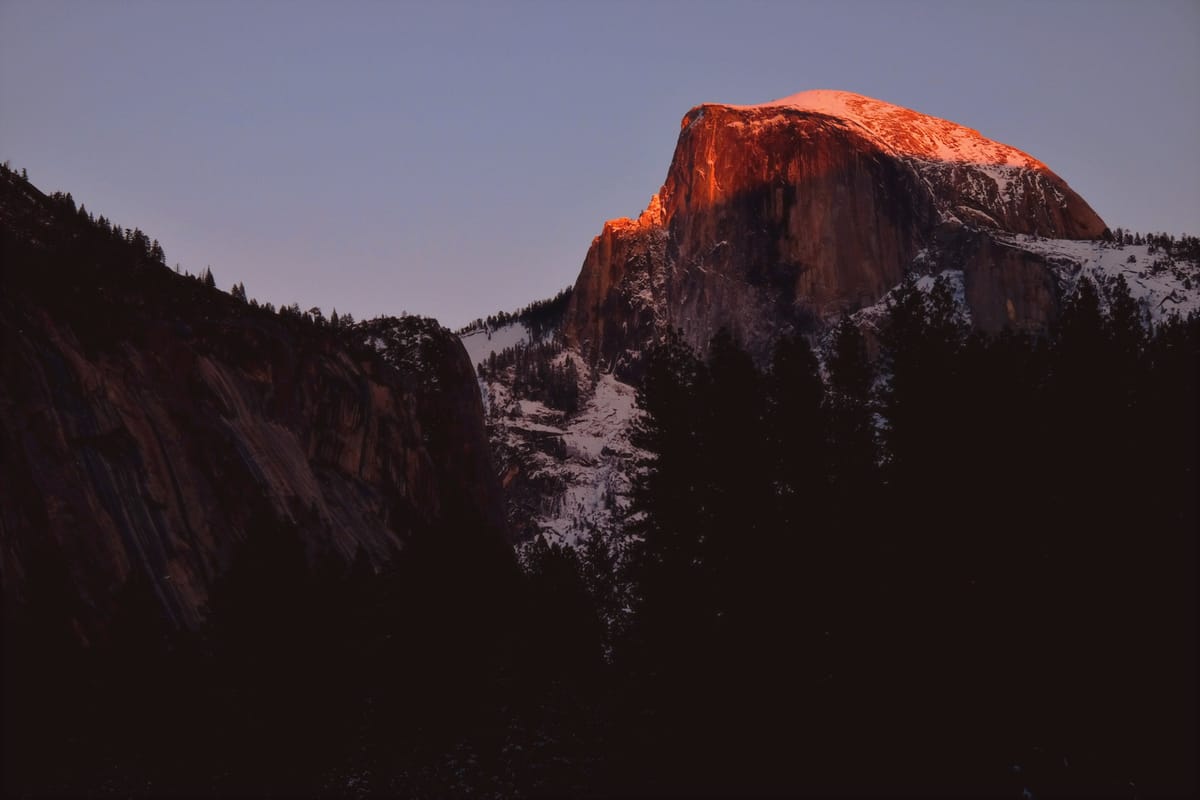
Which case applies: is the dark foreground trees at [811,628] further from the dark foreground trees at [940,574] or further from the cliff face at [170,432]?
the cliff face at [170,432]

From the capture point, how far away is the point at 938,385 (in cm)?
3575

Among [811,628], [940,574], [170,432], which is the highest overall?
[170,432]

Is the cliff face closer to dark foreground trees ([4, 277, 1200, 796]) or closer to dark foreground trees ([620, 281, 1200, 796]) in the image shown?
dark foreground trees ([4, 277, 1200, 796])

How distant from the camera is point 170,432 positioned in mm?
58906

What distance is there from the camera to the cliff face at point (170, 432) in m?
48.2

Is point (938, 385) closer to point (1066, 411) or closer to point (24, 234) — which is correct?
point (1066, 411)

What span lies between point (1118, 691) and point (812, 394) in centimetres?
1439

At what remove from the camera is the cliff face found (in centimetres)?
4825

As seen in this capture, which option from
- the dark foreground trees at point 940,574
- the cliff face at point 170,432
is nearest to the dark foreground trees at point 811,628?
the dark foreground trees at point 940,574

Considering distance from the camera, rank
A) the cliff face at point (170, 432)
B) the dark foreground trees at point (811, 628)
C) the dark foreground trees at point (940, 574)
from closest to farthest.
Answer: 1. the dark foreground trees at point (940, 574)
2. the dark foreground trees at point (811, 628)
3. the cliff face at point (170, 432)

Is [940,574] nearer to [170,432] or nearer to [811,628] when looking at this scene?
[811,628]

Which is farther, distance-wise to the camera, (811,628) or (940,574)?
(811,628)

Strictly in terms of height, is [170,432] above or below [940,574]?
above

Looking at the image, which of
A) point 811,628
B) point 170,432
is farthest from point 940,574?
point 170,432
